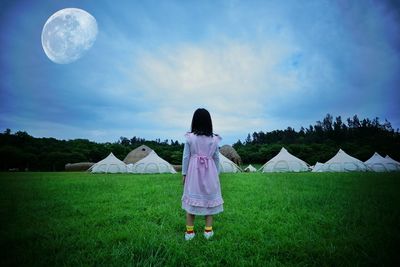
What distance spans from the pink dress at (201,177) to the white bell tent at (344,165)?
28.0 m

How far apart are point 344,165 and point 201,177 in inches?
1141

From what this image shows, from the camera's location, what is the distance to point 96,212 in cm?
509

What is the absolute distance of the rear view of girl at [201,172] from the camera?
3.72m

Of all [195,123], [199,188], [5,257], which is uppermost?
[195,123]

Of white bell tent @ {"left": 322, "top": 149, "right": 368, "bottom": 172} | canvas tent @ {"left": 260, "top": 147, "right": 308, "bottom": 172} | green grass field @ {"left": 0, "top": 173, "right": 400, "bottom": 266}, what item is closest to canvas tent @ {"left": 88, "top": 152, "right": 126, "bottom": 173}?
canvas tent @ {"left": 260, "top": 147, "right": 308, "bottom": 172}

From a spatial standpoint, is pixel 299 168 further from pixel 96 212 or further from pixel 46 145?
pixel 46 145

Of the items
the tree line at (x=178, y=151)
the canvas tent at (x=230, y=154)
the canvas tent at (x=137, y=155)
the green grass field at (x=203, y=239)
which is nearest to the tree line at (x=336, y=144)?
the tree line at (x=178, y=151)

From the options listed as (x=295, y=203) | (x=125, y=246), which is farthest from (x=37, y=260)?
(x=295, y=203)

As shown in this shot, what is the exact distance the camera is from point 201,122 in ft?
13.1

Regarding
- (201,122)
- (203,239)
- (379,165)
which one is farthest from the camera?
(379,165)

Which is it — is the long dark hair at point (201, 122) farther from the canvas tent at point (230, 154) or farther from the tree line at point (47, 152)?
the canvas tent at point (230, 154)

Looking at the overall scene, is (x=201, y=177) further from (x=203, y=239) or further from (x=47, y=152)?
(x=47, y=152)

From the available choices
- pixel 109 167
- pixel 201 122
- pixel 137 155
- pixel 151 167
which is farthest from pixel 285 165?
pixel 201 122

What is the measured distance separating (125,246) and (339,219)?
11.5ft
